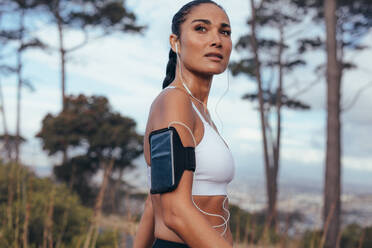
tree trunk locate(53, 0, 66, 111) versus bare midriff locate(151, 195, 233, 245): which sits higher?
tree trunk locate(53, 0, 66, 111)

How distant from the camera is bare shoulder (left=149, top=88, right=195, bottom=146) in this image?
1.20 meters

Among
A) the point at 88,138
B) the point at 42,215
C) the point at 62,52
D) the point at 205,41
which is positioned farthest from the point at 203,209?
the point at 62,52

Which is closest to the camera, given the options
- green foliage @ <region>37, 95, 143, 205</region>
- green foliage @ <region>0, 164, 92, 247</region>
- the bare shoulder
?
the bare shoulder

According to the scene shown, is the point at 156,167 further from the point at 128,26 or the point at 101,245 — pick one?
the point at 128,26

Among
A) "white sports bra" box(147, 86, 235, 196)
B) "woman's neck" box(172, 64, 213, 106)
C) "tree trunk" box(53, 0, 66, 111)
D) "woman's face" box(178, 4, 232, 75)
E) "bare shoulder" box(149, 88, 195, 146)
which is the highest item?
"tree trunk" box(53, 0, 66, 111)

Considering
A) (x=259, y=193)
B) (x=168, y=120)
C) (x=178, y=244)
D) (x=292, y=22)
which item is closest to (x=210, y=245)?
(x=178, y=244)

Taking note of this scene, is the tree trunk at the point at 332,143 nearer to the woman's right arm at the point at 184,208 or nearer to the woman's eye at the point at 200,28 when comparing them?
the woman's eye at the point at 200,28

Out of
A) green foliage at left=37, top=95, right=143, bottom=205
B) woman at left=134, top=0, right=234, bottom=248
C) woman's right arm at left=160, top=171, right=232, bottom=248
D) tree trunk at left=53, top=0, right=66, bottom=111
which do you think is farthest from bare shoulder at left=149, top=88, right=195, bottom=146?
tree trunk at left=53, top=0, right=66, bottom=111

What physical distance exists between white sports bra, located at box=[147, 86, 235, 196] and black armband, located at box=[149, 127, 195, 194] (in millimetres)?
89

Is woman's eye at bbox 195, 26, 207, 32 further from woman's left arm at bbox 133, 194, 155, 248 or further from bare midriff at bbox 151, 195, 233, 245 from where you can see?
woman's left arm at bbox 133, 194, 155, 248

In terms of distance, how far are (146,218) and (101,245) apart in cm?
365

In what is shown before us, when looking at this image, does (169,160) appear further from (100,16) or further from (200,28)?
(100,16)

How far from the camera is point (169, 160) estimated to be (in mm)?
1166

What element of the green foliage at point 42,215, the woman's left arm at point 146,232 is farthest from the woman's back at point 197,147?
the green foliage at point 42,215
